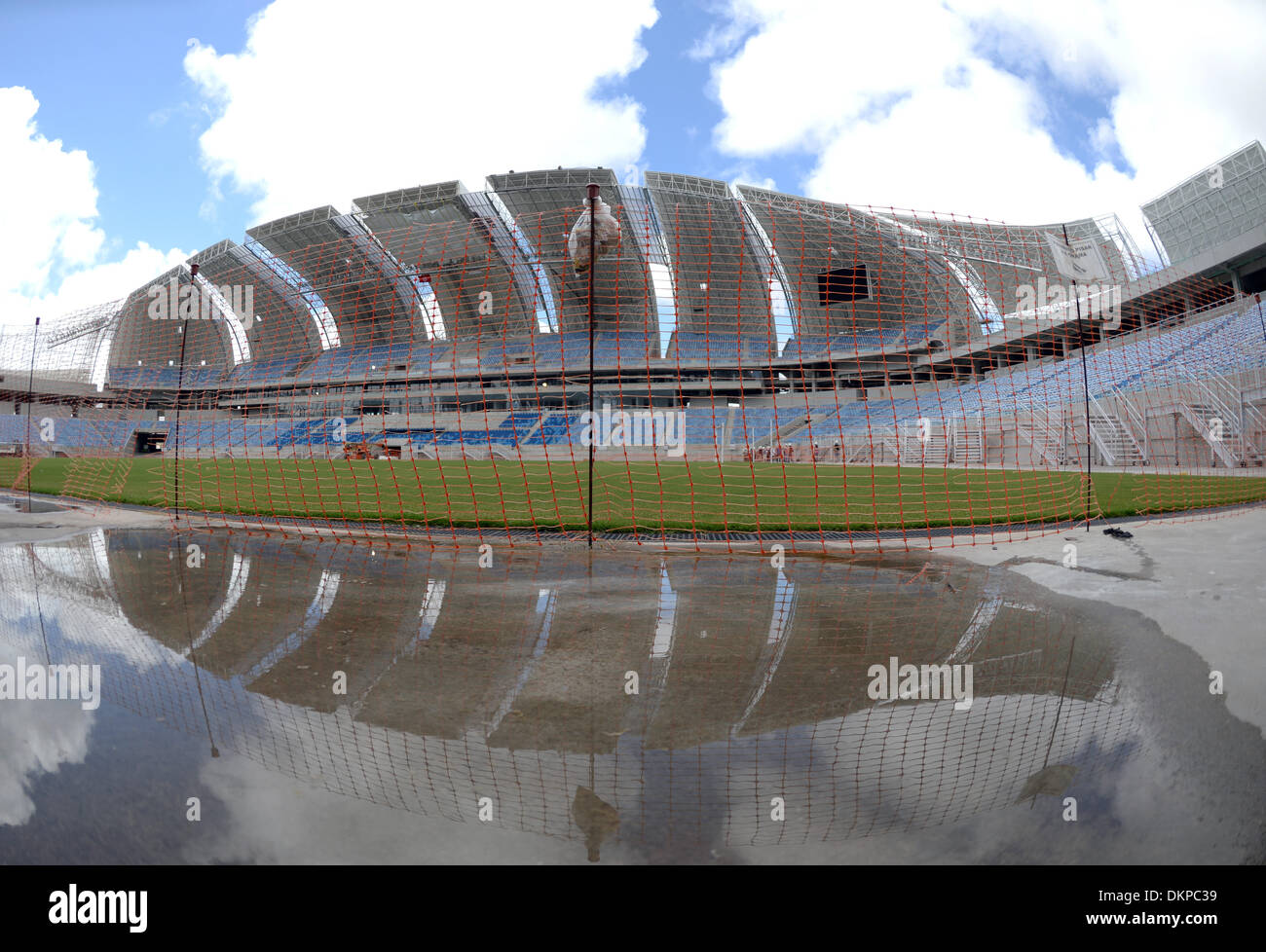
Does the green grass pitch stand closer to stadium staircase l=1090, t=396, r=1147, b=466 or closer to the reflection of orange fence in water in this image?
the reflection of orange fence in water

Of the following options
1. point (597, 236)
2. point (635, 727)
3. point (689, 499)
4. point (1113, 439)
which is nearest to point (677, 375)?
point (689, 499)

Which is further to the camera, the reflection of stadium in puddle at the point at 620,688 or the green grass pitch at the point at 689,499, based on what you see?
Answer: the green grass pitch at the point at 689,499

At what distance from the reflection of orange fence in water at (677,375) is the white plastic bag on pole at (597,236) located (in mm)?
78

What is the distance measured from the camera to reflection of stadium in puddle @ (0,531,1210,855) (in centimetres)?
268

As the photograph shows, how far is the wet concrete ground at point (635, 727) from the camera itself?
2.38 metres

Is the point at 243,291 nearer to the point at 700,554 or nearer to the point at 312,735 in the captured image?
the point at 700,554

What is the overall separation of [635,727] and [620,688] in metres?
0.55

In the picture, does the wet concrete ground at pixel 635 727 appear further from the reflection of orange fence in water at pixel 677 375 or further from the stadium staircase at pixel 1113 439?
the stadium staircase at pixel 1113 439

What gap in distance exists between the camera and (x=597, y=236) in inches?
380

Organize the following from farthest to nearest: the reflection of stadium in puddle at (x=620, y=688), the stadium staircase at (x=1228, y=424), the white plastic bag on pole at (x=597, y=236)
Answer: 1. the stadium staircase at (x=1228, y=424)
2. the white plastic bag on pole at (x=597, y=236)
3. the reflection of stadium in puddle at (x=620, y=688)

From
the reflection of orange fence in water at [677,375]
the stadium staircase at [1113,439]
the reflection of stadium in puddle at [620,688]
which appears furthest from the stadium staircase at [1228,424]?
the reflection of stadium in puddle at [620,688]

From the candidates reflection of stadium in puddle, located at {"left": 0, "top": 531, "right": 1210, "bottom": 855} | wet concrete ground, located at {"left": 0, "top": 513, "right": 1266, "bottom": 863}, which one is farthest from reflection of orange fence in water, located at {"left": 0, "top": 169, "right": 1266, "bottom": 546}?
wet concrete ground, located at {"left": 0, "top": 513, "right": 1266, "bottom": 863}

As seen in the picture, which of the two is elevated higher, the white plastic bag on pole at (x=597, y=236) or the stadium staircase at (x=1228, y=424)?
the white plastic bag on pole at (x=597, y=236)
